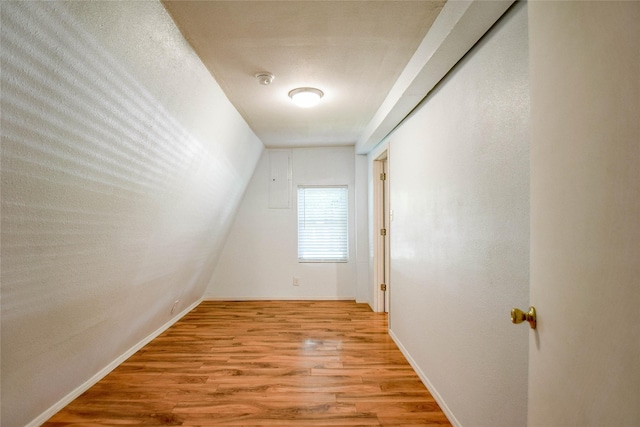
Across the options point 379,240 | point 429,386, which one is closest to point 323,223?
point 379,240

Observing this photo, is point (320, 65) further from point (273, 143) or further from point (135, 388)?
point (135, 388)

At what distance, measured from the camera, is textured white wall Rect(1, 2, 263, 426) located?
3.39 ft

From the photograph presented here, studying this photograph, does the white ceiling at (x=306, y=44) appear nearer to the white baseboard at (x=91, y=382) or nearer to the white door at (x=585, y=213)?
the white door at (x=585, y=213)

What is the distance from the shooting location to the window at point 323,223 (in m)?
4.61

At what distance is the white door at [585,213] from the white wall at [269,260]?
368 centimetres

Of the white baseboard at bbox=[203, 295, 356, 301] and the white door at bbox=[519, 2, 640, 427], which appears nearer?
the white door at bbox=[519, 2, 640, 427]

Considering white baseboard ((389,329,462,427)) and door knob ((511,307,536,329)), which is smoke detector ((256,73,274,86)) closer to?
door knob ((511,307,536,329))

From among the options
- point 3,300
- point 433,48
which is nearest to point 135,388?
point 3,300

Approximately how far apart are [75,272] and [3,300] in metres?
0.34

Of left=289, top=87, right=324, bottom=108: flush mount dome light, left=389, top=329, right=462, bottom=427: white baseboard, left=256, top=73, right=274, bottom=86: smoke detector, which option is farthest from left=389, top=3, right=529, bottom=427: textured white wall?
left=256, top=73, right=274, bottom=86: smoke detector

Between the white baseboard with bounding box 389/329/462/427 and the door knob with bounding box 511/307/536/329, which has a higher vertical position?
the door knob with bounding box 511/307/536/329

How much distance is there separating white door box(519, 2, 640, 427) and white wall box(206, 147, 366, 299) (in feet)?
12.1

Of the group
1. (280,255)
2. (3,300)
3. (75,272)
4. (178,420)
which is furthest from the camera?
(280,255)

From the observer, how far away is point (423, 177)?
7.54ft
